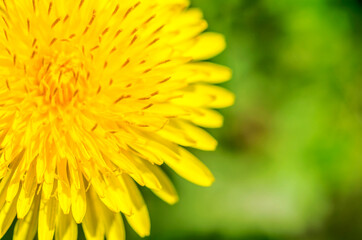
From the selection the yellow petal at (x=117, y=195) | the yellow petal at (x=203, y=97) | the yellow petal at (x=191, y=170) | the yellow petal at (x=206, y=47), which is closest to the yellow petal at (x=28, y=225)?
the yellow petal at (x=117, y=195)

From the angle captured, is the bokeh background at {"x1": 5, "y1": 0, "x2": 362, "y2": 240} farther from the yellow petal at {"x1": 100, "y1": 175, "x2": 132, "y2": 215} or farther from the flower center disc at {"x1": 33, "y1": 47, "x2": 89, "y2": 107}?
the flower center disc at {"x1": 33, "y1": 47, "x2": 89, "y2": 107}

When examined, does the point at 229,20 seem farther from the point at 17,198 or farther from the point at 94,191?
the point at 17,198

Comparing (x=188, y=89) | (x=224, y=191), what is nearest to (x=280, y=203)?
(x=224, y=191)

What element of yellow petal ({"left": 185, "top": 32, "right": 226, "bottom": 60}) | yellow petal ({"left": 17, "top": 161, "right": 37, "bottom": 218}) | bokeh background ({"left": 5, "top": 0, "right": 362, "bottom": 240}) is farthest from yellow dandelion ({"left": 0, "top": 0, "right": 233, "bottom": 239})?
bokeh background ({"left": 5, "top": 0, "right": 362, "bottom": 240})

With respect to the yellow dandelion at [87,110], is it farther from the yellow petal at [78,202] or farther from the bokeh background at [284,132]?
the bokeh background at [284,132]

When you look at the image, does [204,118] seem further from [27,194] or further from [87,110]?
[27,194]

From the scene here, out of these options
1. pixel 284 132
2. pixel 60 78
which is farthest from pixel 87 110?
pixel 284 132
